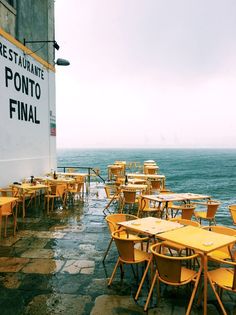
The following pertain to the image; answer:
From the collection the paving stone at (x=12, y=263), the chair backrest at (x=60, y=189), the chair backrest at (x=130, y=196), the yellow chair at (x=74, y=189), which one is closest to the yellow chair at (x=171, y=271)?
the paving stone at (x=12, y=263)

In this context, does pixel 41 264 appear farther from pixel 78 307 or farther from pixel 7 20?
pixel 7 20

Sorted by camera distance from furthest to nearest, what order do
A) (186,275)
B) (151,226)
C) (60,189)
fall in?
(60,189) < (151,226) < (186,275)

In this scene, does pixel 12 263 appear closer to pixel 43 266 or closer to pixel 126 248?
pixel 43 266

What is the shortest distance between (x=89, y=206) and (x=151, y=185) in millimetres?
2242

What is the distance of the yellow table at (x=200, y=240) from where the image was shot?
10.8 ft

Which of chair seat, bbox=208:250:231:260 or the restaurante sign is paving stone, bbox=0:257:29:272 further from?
the restaurante sign

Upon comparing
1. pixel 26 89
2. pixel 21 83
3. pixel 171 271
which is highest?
pixel 21 83

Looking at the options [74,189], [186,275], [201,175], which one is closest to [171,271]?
[186,275]

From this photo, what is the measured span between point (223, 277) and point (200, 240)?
0.46m

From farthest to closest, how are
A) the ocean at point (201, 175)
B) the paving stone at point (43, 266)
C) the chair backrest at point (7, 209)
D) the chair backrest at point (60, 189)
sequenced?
the ocean at point (201, 175) < the chair backrest at point (60, 189) < the chair backrest at point (7, 209) < the paving stone at point (43, 266)

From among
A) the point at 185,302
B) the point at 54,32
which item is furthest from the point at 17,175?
the point at 185,302

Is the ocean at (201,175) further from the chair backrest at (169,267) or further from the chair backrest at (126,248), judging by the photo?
the chair backrest at (169,267)

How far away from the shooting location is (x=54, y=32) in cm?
1231

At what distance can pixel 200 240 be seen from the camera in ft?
12.0
